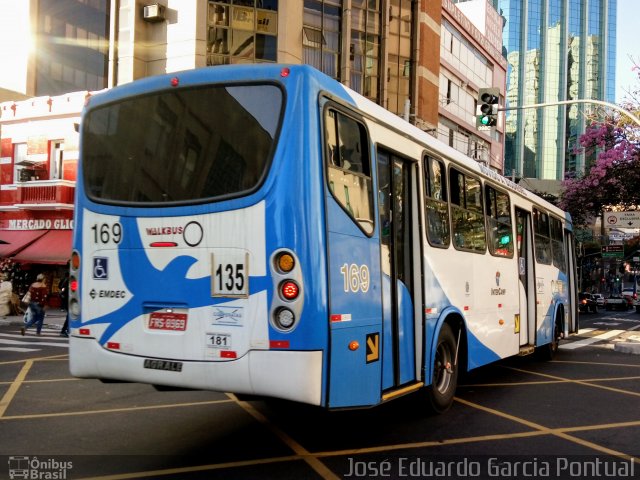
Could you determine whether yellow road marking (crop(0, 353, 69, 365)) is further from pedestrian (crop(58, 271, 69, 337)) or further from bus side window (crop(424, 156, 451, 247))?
bus side window (crop(424, 156, 451, 247))

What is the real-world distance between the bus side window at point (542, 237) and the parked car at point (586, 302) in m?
30.1

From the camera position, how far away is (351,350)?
5457 mm

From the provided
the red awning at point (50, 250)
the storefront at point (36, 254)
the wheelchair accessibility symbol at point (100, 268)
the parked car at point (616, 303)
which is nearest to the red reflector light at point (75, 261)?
the wheelchair accessibility symbol at point (100, 268)

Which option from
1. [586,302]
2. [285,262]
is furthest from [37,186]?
[586,302]

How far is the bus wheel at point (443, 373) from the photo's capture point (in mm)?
7422

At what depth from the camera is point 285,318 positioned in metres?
5.11

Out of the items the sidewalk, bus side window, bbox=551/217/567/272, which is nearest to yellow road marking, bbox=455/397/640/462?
bus side window, bbox=551/217/567/272

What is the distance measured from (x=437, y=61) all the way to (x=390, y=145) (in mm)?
33629

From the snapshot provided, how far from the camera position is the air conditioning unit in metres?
28.0

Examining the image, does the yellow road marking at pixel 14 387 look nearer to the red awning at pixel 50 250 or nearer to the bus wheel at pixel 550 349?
the bus wheel at pixel 550 349

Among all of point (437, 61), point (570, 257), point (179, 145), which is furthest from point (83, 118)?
point (437, 61)

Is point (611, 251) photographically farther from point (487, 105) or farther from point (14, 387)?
point (14, 387)

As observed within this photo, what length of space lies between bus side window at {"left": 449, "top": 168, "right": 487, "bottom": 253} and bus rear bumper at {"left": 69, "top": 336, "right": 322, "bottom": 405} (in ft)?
11.6

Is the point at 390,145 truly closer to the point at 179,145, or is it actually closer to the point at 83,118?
the point at 179,145
